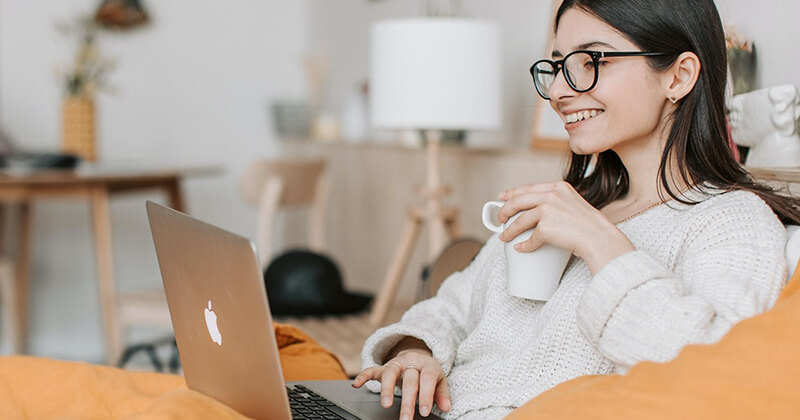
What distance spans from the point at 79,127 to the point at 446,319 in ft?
8.69

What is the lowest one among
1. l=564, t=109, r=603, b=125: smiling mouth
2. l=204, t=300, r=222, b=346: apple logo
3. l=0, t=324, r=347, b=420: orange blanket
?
l=0, t=324, r=347, b=420: orange blanket

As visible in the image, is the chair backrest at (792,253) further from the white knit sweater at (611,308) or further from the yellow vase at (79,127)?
the yellow vase at (79,127)

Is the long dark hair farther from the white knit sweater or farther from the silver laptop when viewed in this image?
the silver laptop

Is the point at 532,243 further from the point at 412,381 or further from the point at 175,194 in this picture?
the point at 175,194

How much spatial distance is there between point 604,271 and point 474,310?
15.1 inches

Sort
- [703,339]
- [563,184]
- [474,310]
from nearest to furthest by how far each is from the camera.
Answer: [703,339] < [563,184] < [474,310]

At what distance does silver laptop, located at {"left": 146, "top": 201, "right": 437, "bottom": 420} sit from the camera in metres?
0.79

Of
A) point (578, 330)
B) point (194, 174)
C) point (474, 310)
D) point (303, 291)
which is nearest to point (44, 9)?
point (194, 174)

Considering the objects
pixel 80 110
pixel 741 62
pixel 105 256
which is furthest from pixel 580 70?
pixel 80 110

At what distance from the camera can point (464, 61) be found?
224cm

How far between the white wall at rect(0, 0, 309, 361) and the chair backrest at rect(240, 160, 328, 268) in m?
1.13

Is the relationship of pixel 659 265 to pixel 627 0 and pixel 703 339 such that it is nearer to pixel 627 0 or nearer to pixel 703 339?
pixel 703 339

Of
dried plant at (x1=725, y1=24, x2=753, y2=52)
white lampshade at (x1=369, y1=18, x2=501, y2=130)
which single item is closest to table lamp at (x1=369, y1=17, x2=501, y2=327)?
white lampshade at (x1=369, y1=18, x2=501, y2=130)

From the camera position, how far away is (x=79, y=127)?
354 cm
